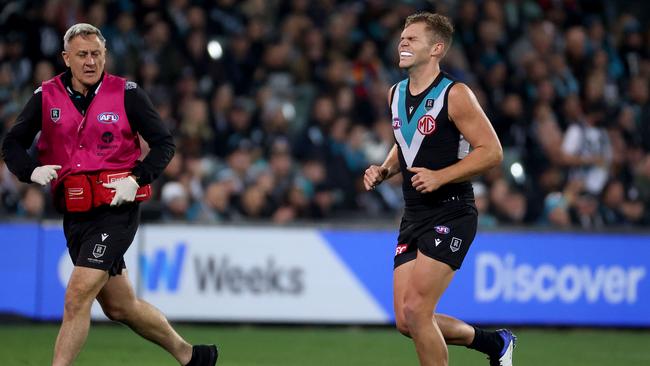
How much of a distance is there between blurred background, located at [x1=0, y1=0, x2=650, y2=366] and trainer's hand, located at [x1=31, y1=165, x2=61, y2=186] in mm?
2676

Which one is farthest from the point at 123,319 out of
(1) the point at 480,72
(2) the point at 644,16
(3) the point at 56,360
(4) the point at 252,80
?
(2) the point at 644,16

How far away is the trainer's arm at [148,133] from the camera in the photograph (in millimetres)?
7867

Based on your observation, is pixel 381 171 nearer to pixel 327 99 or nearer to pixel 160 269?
pixel 160 269

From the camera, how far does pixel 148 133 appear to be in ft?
26.1

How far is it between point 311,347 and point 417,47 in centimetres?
471

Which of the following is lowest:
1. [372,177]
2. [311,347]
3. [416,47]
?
[311,347]

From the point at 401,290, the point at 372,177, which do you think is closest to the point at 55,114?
the point at 372,177

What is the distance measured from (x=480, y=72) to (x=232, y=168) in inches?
185

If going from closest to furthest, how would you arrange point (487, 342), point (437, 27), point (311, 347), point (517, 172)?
point (437, 27) → point (487, 342) → point (311, 347) → point (517, 172)

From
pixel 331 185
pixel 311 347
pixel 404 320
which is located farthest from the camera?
pixel 331 185

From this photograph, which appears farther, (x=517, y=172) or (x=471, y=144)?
(x=517, y=172)

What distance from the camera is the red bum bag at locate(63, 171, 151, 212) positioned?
777cm

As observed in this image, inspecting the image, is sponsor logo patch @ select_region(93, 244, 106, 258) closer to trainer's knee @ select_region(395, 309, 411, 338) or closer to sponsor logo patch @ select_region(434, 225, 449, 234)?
trainer's knee @ select_region(395, 309, 411, 338)

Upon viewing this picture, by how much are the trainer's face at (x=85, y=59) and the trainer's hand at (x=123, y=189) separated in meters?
0.68
